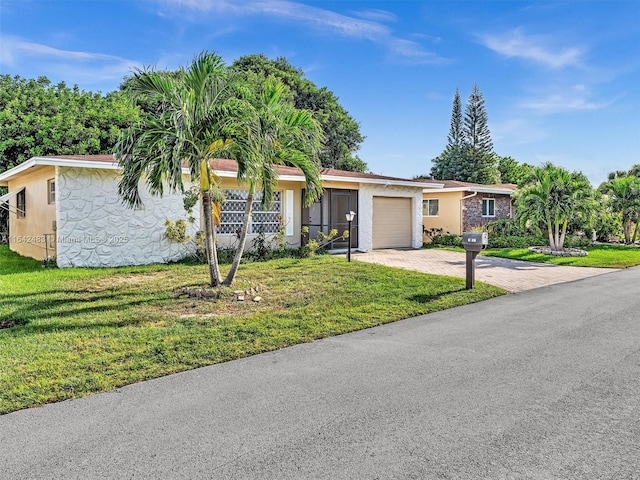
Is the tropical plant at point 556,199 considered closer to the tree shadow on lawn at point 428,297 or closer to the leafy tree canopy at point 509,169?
the tree shadow on lawn at point 428,297

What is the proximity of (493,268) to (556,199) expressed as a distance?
520cm

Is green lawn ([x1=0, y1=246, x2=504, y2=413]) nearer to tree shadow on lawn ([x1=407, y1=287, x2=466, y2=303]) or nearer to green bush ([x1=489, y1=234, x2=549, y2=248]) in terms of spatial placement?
tree shadow on lawn ([x1=407, y1=287, x2=466, y2=303])

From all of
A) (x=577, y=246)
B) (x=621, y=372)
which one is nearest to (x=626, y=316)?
(x=621, y=372)

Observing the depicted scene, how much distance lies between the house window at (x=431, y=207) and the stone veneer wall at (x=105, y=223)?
13634 mm

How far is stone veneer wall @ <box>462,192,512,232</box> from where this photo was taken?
66.7 ft

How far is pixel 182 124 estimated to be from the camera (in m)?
6.76

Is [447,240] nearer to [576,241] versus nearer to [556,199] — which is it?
[556,199]

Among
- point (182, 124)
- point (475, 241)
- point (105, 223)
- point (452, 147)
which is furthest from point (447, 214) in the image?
point (452, 147)

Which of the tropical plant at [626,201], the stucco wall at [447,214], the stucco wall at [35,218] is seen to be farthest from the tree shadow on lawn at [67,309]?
the tropical plant at [626,201]

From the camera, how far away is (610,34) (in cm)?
1402

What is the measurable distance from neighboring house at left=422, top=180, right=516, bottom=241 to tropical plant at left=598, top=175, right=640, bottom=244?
4.56 m

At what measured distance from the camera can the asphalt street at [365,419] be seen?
260 centimetres

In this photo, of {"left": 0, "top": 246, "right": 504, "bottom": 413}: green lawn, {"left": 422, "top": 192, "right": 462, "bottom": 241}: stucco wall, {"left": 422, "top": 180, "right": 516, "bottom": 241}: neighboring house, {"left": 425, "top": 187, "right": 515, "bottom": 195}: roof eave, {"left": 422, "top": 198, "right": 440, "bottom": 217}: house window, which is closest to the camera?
{"left": 0, "top": 246, "right": 504, "bottom": 413}: green lawn

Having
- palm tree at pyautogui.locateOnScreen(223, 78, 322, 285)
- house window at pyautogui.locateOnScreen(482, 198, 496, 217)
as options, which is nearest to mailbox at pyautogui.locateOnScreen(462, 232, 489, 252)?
palm tree at pyautogui.locateOnScreen(223, 78, 322, 285)
